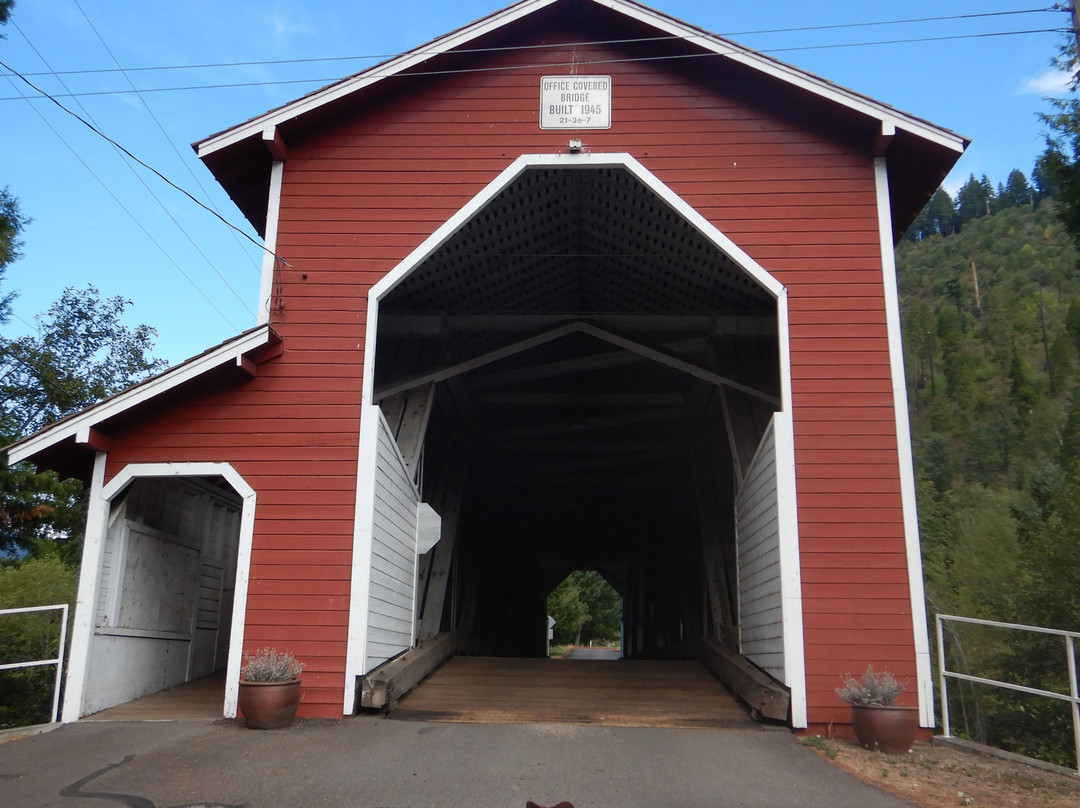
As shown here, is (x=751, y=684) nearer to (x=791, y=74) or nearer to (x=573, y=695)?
(x=573, y=695)

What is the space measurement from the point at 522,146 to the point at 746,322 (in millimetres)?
3402

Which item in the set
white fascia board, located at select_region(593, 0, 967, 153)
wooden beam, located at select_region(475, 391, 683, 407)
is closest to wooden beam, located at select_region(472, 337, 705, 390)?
wooden beam, located at select_region(475, 391, 683, 407)

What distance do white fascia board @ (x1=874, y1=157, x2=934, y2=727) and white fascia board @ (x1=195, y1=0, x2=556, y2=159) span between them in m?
3.90

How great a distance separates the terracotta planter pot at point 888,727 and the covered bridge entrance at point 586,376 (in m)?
0.95

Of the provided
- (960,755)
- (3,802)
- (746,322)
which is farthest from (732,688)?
(3,802)

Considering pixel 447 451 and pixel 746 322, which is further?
pixel 447 451

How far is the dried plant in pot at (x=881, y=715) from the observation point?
7.19 meters

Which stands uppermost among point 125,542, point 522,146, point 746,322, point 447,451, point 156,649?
point 522,146

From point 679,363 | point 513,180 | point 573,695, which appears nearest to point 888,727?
point 573,695

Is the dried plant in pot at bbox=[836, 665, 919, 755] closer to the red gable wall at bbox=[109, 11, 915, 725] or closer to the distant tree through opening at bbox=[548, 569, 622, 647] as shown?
the red gable wall at bbox=[109, 11, 915, 725]

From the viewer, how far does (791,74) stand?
8.98 metres

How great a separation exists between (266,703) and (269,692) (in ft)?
0.28

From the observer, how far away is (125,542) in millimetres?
8914

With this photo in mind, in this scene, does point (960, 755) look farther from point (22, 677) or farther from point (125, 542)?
point (22, 677)
